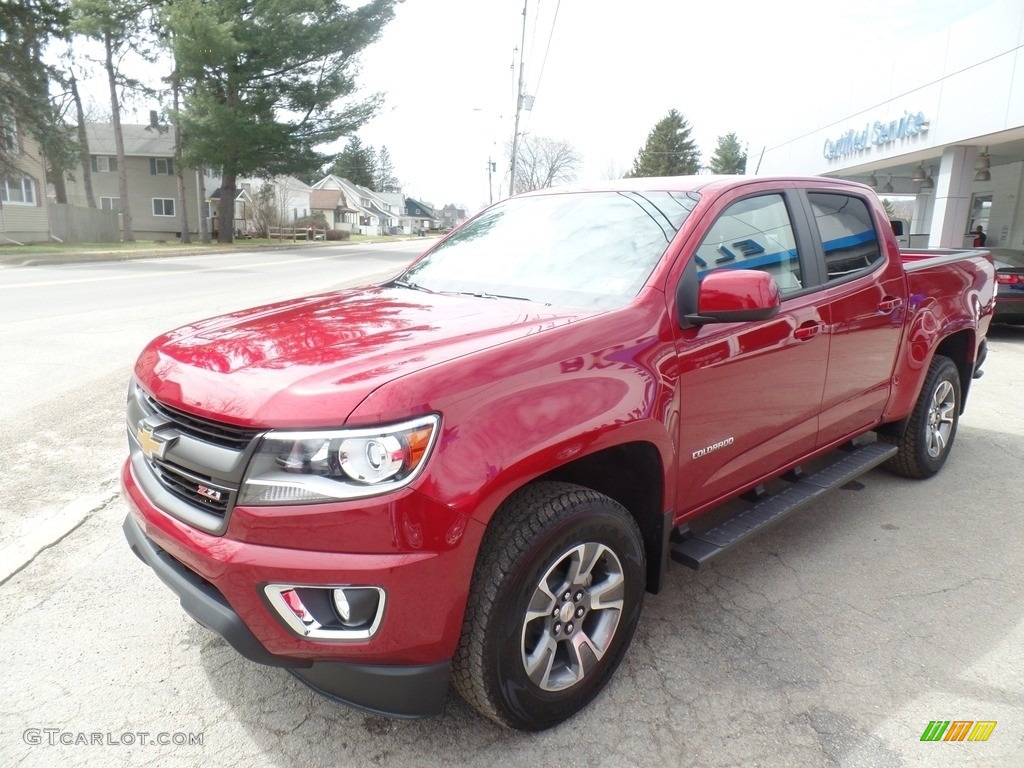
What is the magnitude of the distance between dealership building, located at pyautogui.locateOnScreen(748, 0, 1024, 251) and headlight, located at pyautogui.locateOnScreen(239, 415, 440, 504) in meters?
9.23

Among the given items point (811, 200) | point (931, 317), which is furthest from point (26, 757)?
point (931, 317)

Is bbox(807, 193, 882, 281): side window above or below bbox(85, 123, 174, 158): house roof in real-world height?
below

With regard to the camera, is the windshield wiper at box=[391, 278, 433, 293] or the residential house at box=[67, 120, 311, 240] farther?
the residential house at box=[67, 120, 311, 240]

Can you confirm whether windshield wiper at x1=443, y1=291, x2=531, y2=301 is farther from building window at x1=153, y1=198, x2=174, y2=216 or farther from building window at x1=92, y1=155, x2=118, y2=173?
building window at x1=92, y1=155, x2=118, y2=173

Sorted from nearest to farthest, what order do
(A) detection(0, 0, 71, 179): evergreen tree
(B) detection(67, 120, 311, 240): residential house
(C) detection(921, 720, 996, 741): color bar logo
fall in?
(C) detection(921, 720, 996, 741): color bar logo
(A) detection(0, 0, 71, 179): evergreen tree
(B) detection(67, 120, 311, 240): residential house

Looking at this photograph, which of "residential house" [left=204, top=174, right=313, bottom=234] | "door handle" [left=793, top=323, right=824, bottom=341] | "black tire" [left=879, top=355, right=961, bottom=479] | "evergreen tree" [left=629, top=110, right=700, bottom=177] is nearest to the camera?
"door handle" [left=793, top=323, right=824, bottom=341]

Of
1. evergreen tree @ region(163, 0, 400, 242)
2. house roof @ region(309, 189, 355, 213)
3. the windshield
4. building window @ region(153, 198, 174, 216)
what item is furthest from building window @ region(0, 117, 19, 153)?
house roof @ region(309, 189, 355, 213)

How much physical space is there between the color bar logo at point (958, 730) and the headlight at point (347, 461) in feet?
6.39

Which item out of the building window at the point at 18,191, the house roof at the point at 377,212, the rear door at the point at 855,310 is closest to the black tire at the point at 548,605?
the rear door at the point at 855,310

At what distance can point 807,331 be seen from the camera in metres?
3.25

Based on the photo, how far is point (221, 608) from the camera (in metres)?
2.06

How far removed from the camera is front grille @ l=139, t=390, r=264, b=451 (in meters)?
2.03

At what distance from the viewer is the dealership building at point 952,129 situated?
1364 centimetres

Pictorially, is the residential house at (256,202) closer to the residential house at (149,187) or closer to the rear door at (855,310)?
the residential house at (149,187)
